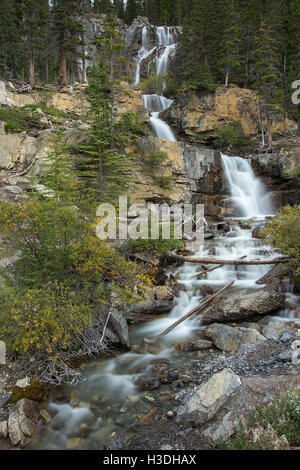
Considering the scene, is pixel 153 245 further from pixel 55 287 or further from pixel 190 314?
pixel 55 287

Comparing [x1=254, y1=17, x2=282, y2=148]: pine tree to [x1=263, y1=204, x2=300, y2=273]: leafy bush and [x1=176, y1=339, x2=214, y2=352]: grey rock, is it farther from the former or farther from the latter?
[x1=176, y1=339, x2=214, y2=352]: grey rock

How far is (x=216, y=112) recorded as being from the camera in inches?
1267

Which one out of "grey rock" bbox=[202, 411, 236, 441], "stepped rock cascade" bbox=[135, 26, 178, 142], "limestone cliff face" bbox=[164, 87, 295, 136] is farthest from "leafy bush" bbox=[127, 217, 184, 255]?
"limestone cliff face" bbox=[164, 87, 295, 136]

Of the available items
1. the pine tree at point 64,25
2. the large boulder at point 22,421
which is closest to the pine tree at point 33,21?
the pine tree at point 64,25

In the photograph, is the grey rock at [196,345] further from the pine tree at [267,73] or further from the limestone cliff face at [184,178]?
the pine tree at [267,73]

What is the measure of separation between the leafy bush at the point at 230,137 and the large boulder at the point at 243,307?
2283cm

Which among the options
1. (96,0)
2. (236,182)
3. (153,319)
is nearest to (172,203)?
(236,182)

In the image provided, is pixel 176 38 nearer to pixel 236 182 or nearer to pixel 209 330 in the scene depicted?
pixel 236 182

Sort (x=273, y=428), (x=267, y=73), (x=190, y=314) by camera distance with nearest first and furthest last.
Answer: (x=273, y=428), (x=190, y=314), (x=267, y=73)

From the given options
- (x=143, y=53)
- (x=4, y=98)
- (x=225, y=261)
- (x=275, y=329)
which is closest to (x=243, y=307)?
(x=275, y=329)

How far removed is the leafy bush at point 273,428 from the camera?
4121mm

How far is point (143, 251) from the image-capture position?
46.2 feet

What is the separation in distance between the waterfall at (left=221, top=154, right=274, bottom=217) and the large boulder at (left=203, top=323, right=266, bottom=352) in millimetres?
16484

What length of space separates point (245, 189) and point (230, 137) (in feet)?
25.0
